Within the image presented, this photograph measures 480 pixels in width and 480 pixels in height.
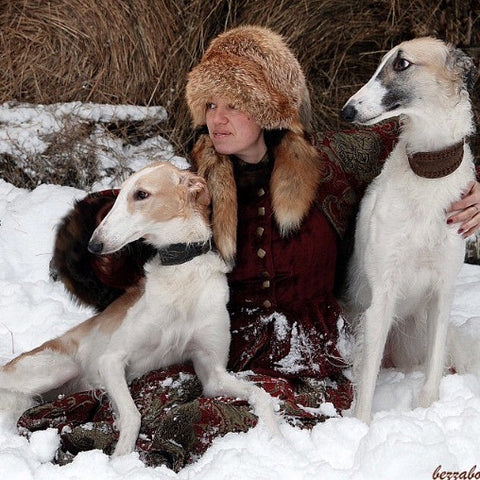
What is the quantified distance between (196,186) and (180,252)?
289mm

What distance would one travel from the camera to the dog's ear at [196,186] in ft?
11.4

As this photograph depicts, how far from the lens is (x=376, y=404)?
363 cm

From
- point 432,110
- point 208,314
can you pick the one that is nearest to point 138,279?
point 208,314

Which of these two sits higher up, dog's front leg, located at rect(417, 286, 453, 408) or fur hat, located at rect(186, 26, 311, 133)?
fur hat, located at rect(186, 26, 311, 133)

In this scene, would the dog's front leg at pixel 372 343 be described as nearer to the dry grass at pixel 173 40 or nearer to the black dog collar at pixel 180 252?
the black dog collar at pixel 180 252

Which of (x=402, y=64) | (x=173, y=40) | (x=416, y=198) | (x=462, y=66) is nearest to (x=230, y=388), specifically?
(x=416, y=198)

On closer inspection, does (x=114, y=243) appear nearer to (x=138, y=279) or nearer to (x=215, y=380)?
(x=138, y=279)

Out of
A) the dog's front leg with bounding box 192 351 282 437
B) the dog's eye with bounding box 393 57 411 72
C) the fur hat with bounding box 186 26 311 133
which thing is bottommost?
the dog's front leg with bounding box 192 351 282 437

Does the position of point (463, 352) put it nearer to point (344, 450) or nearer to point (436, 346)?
point (436, 346)

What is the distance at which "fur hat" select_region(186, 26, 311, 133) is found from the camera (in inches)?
139

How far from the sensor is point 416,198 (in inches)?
131

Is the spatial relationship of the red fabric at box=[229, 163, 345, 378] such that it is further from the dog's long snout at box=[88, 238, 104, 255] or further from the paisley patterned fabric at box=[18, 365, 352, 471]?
the dog's long snout at box=[88, 238, 104, 255]

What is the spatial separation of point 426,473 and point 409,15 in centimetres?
360

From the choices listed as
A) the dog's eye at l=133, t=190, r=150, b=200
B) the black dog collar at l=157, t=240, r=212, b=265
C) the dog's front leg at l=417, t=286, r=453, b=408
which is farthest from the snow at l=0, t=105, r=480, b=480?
the dog's eye at l=133, t=190, r=150, b=200
